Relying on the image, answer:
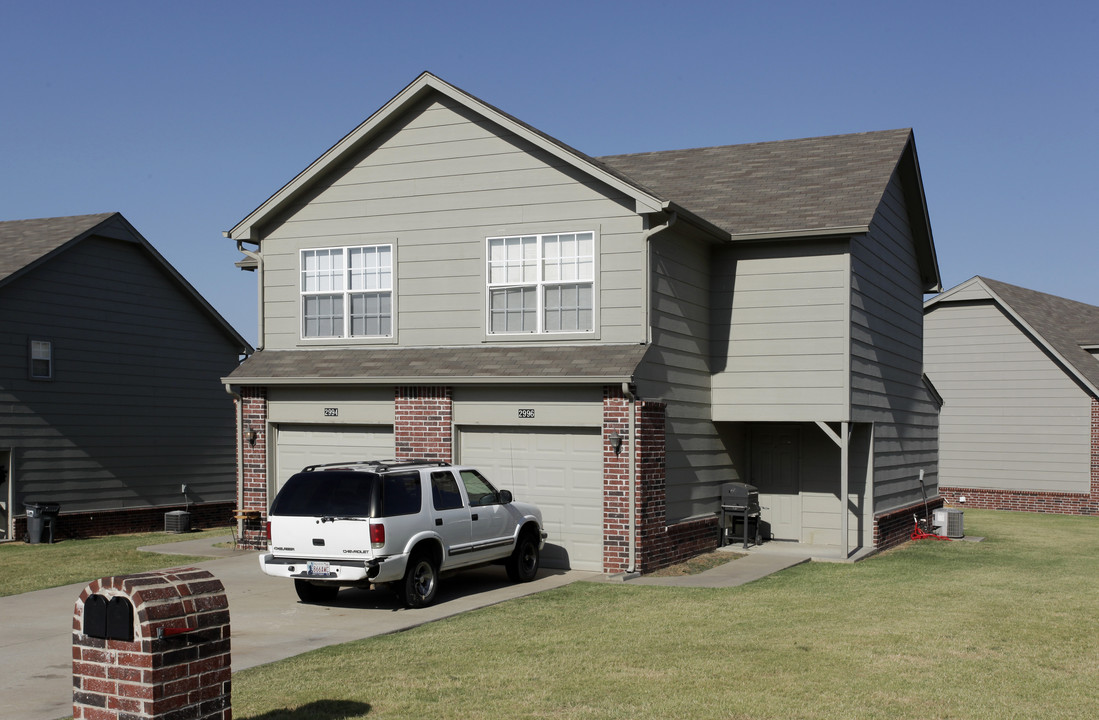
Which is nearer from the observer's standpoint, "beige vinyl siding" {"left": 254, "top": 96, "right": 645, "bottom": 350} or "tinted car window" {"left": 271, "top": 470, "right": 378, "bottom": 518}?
"tinted car window" {"left": 271, "top": 470, "right": 378, "bottom": 518}

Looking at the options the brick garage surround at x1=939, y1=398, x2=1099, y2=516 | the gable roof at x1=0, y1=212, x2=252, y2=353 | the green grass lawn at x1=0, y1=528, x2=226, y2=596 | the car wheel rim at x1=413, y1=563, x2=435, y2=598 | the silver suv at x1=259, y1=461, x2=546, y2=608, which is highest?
the gable roof at x1=0, y1=212, x2=252, y2=353

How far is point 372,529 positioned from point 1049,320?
29543 mm

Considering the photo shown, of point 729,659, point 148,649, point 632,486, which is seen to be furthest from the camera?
point 632,486

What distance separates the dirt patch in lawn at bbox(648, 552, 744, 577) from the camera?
1689cm

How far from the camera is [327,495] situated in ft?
43.4

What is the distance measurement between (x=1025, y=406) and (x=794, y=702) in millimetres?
27553

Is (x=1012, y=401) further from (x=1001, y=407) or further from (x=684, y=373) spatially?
(x=684, y=373)

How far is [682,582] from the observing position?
15828 mm

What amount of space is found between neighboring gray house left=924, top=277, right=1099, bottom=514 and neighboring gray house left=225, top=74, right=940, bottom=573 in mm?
13519

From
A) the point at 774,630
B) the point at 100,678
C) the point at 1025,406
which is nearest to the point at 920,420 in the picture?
the point at 1025,406

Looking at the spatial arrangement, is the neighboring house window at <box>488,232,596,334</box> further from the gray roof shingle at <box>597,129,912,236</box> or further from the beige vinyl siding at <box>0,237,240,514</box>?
the beige vinyl siding at <box>0,237,240,514</box>

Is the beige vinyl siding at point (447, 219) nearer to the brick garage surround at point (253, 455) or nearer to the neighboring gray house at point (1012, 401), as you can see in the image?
the brick garage surround at point (253, 455)

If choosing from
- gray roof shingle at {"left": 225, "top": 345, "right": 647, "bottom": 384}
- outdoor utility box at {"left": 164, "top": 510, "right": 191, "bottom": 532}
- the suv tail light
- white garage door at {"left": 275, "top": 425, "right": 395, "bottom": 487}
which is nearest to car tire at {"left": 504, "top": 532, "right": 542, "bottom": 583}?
gray roof shingle at {"left": 225, "top": 345, "right": 647, "bottom": 384}

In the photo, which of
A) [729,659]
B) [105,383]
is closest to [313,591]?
[729,659]
